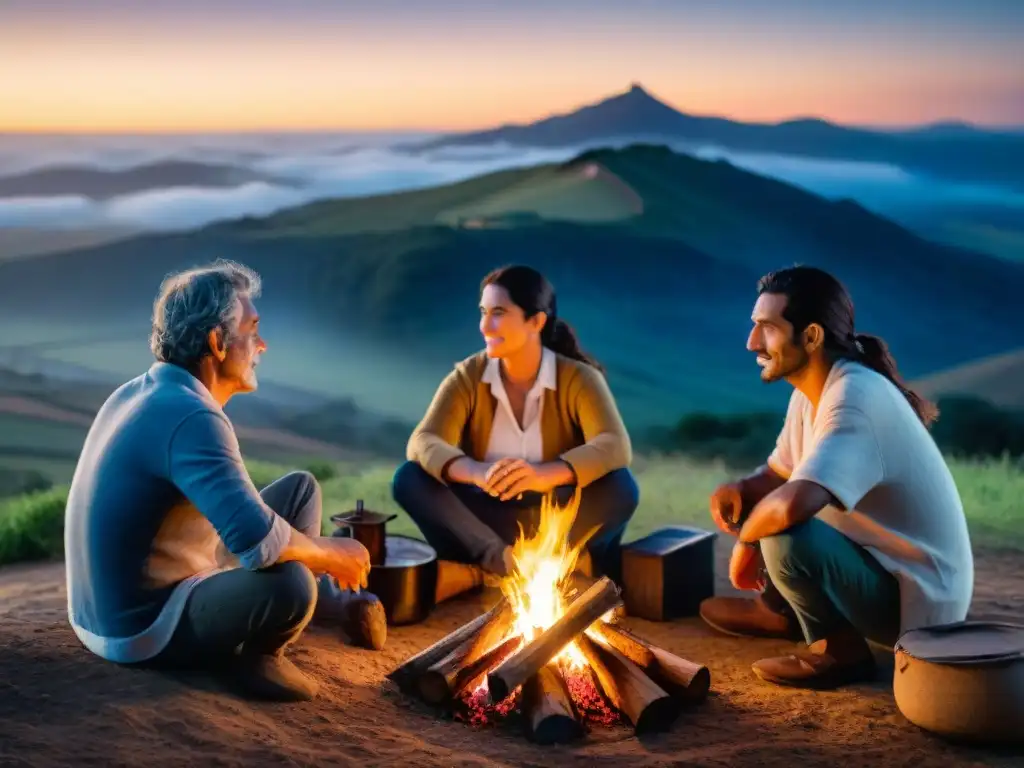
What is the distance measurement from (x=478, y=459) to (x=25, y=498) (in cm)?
454

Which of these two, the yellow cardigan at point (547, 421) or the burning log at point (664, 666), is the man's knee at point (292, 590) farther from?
the yellow cardigan at point (547, 421)

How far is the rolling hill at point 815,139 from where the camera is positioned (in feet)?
41.5

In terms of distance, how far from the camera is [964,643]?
160 inches

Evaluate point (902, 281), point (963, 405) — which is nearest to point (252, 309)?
point (963, 405)

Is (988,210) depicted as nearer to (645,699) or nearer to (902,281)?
(902,281)

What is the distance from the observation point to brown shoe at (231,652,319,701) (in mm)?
3975

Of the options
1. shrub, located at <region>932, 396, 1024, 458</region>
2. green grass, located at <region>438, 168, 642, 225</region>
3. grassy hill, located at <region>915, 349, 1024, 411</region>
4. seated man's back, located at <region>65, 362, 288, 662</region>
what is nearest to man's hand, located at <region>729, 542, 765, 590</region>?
seated man's back, located at <region>65, 362, 288, 662</region>

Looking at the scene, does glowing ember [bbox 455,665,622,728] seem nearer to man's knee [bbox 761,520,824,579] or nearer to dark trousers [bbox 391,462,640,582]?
man's knee [bbox 761,520,824,579]

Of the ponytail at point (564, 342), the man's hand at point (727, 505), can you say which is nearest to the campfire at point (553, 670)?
the man's hand at point (727, 505)

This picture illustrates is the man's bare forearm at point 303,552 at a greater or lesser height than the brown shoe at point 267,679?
greater

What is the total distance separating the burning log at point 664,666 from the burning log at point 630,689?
55mm

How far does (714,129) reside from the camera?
523 inches

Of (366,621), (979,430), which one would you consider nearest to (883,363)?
(366,621)

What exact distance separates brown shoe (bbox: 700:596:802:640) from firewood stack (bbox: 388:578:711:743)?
1.02 m
